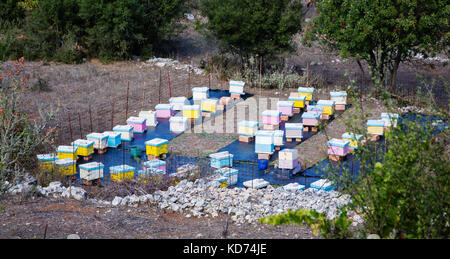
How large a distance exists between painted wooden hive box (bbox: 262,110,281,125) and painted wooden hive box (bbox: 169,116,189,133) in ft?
5.51

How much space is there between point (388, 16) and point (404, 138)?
8.91 meters

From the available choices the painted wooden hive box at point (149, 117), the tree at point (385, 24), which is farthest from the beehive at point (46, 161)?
the tree at point (385, 24)

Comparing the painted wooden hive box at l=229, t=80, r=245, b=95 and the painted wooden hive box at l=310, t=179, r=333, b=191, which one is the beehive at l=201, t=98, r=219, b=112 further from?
the painted wooden hive box at l=310, t=179, r=333, b=191

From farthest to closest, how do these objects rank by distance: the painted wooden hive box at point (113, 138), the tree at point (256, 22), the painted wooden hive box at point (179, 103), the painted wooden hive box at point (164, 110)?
1. the tree at point (256, 22)
2. the painted wooden hive box at point (179, 103)
3. the painted wooden hive box at point (164, 110)
4. the painted wooden hive box at point (113, 138)

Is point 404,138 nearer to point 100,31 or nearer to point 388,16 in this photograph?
point 388,16

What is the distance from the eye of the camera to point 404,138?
3.80 meters

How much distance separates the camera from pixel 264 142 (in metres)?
9.80

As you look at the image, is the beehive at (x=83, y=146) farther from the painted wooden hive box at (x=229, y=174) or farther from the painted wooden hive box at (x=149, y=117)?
the painted wooden hive box at (x=229, y=174)

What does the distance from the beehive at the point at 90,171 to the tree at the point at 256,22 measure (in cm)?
709

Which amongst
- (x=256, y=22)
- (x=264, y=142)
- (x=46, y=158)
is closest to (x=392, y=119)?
(x=264, y=142)

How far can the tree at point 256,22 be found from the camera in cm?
1440

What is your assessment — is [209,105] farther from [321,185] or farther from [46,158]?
[321,185]

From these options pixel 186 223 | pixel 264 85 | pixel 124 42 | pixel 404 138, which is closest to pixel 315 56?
pixel 264 85

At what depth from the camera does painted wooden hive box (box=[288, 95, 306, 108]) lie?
1250 cm
